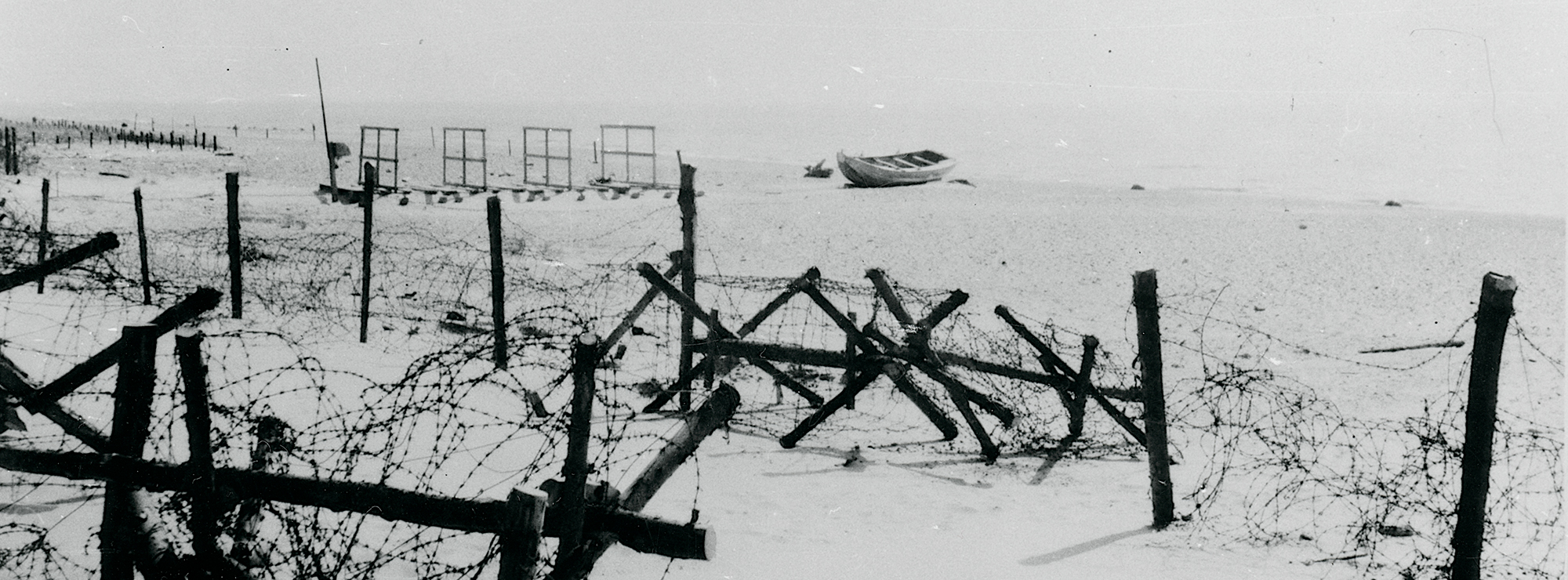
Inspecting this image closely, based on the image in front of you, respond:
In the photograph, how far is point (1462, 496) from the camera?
16.9 feet

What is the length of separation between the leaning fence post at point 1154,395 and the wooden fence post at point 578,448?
391 centimetres

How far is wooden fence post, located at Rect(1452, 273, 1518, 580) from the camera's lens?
4898mm

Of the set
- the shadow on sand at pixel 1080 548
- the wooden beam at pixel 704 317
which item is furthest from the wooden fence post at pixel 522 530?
the wooden beam at pixel 704 317

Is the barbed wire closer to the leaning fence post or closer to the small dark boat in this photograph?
the leaning fence post

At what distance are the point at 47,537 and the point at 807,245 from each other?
1770 cm

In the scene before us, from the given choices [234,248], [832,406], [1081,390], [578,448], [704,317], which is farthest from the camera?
[234,248]

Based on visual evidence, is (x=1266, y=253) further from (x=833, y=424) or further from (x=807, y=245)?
(x=833, y=424)

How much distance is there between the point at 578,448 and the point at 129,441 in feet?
6.06

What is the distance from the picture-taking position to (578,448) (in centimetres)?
386

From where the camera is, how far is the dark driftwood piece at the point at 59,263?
17.8ft

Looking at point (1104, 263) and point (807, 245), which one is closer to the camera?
point (1104, 263)

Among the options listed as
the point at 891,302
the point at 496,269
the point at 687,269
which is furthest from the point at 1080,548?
the point at 496,269

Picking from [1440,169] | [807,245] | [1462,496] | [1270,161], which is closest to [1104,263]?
[807,245]

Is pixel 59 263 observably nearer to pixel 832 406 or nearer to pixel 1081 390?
pixel 832 406
